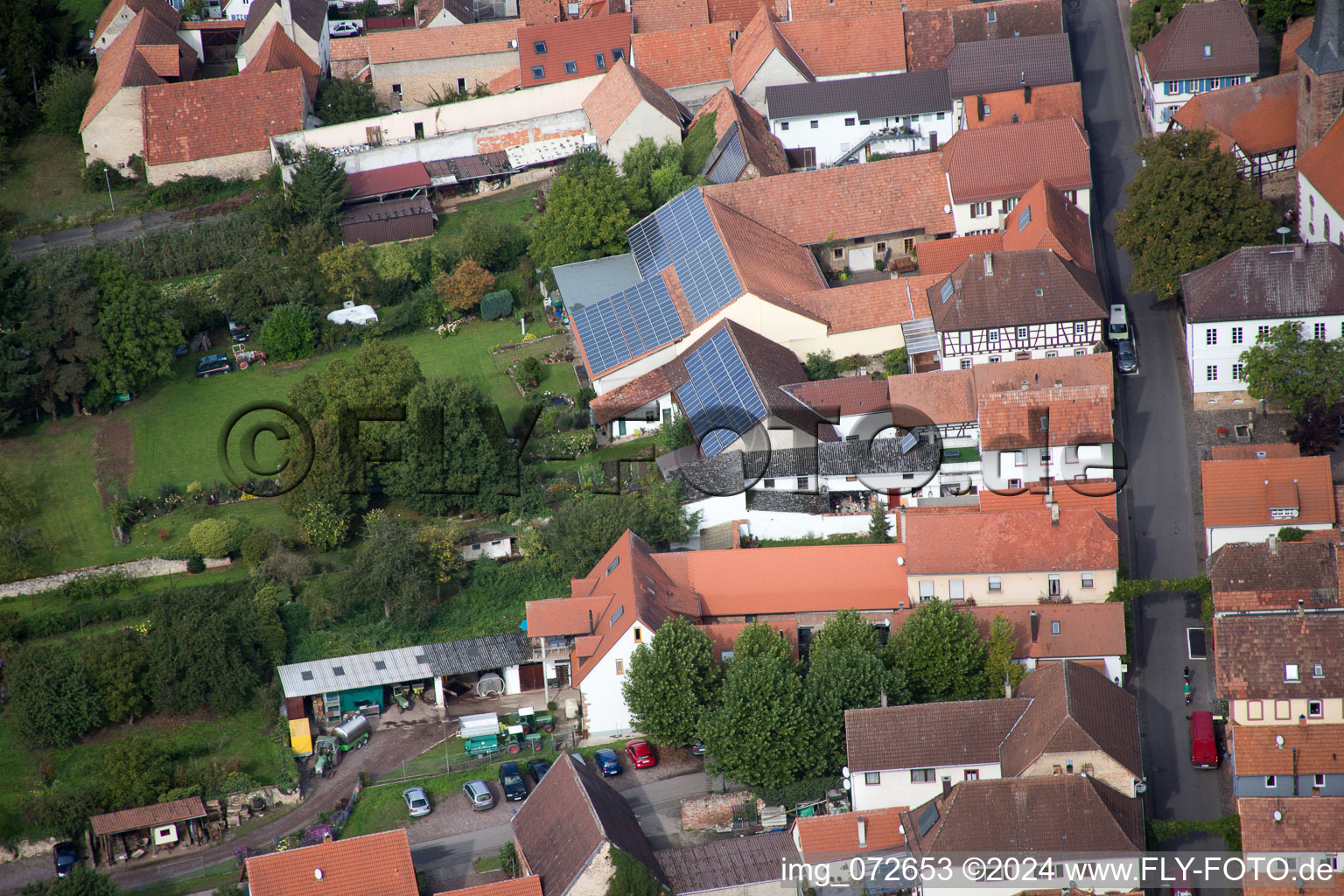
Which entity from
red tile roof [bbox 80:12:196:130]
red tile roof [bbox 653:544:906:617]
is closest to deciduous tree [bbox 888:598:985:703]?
red tile roof [bbox 653:544:906:617]

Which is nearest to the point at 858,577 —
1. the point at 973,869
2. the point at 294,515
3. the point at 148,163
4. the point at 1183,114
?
the point at 973,869

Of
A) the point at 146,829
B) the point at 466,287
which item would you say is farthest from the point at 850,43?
the point at 146,829

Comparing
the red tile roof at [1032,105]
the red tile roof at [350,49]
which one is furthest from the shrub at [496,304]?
the red tile roof at [350,49]

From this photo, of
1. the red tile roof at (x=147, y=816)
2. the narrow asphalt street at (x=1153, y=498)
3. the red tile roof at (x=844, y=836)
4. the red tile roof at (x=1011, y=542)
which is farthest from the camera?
the red tile roof at (x=1011, y=542)

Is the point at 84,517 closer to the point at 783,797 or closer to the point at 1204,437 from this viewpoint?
the point at 783,797

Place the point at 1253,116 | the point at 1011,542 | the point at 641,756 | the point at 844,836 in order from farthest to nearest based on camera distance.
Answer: the point at 1253,116 → the point at 1011,542 → the point at 641,756 → the point at 844,836

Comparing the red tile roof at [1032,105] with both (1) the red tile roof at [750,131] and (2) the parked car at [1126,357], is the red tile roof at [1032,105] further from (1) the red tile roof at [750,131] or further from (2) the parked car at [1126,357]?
(2) the parked car at [1126,357]

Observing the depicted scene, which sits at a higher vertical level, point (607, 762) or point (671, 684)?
point (671, 684)

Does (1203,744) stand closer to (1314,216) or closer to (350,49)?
(1314,216)
